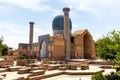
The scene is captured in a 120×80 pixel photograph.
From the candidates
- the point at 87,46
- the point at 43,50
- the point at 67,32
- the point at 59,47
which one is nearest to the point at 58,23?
the point at 43,50

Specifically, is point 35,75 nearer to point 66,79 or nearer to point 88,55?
point 66,79

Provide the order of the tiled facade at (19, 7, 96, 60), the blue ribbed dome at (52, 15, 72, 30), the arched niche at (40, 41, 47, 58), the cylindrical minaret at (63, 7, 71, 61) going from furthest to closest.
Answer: the blue ribbed dome at (52, 15, 72, 30) → the arched niche at (40, 41, 47, 58) → the tiled facade at (19, 7, 96, 60) → the cylindrical minaret at (63, 7, 71, 61)

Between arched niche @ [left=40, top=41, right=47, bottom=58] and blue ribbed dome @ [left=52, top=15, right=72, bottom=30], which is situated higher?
blue ribbed dome @ [left=52, top=15, right=72, bottom=30]

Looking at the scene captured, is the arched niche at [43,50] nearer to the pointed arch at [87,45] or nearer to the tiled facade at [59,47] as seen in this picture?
the tiled facade at [59,47]

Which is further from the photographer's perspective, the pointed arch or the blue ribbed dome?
the blue ribbed dome

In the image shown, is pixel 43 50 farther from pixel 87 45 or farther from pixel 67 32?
pixel 87 45

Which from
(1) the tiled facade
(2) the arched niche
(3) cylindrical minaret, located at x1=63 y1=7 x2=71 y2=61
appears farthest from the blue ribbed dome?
(3) cylindrical minaret, located at x1=63 y1=7 x2=71 y2=61

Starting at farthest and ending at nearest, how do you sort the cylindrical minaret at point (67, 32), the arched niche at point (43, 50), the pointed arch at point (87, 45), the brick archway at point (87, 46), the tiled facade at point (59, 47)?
the brick archway at point (87, 46) < the pointed arch at point (87, 45) < the arched niche at point (43, 50) < the tiled facade at point (59, 47) < the cylindrical minaret at point (67, 32)

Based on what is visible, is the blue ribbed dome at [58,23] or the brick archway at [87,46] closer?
the brick archway at [87,46]

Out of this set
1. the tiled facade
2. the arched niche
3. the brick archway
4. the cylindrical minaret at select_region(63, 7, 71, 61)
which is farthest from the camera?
the brick archway

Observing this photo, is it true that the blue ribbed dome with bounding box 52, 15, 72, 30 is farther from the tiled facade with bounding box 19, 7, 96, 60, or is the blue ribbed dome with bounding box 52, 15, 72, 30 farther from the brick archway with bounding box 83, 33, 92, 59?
the brick archway with bounding box 83, 33, 92, 59

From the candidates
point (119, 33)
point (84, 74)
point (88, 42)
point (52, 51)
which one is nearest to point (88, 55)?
point (88, 42)

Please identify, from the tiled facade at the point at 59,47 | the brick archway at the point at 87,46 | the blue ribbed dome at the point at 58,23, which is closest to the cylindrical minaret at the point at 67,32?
the tiled facade at the point at 59,47

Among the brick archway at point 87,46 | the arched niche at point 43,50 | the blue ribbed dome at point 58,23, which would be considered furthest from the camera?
the blue ribbed dome at point 58,23
